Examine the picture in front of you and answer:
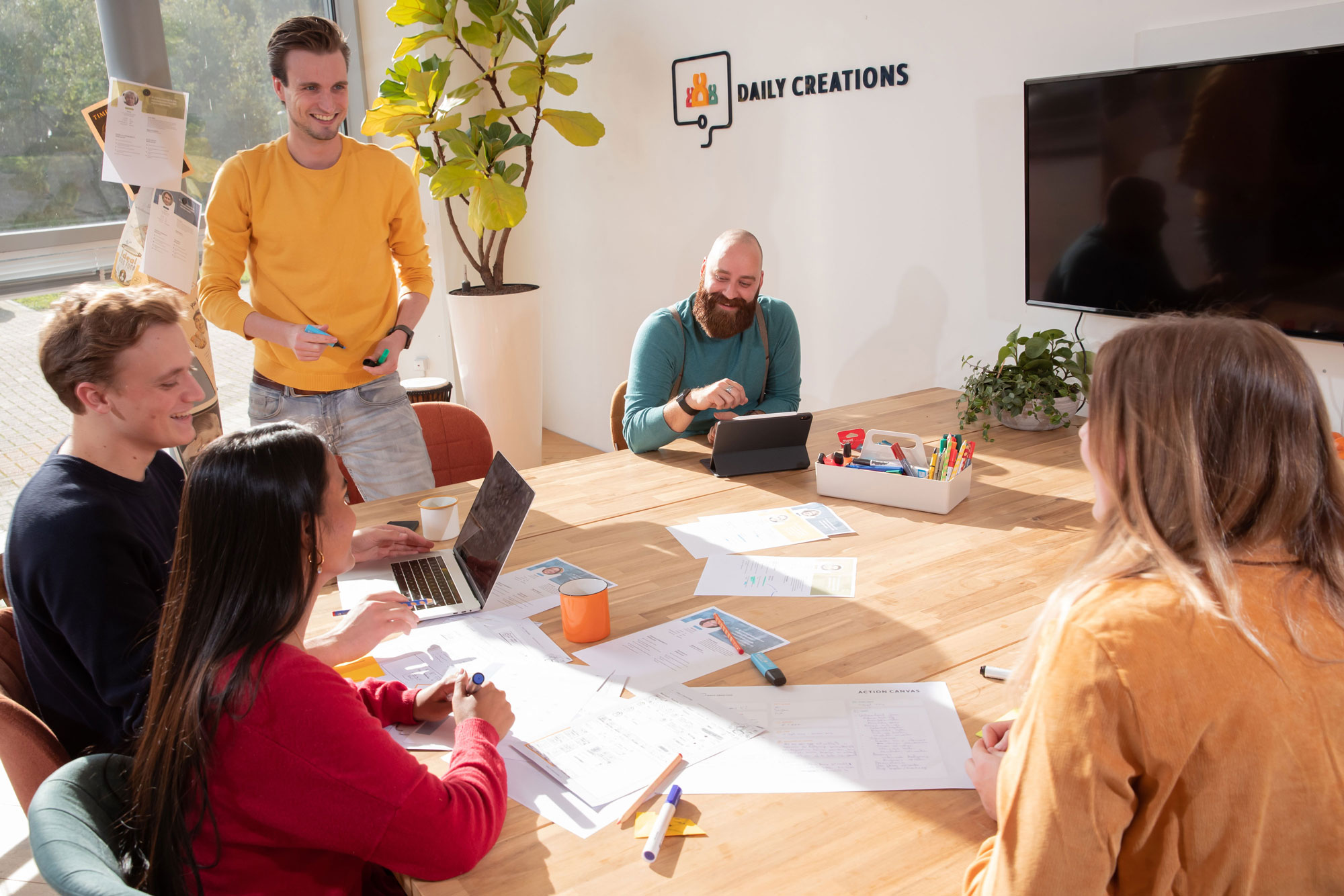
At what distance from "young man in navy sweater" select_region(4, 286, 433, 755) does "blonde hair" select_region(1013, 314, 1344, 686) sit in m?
1.09

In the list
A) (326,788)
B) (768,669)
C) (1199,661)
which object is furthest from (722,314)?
(1199,661)

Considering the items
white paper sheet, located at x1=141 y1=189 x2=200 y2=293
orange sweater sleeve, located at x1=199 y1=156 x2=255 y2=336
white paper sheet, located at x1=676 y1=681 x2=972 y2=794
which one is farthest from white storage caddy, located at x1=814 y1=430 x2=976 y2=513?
white paper sheet, located at x1=141 y1=189 x2=200 y2=293

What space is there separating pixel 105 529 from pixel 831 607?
117 centimetres

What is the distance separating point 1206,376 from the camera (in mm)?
886

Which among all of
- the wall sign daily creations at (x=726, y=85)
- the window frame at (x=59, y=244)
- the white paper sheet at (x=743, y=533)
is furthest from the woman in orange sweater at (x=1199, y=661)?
the window frame at (x=59, y=244)

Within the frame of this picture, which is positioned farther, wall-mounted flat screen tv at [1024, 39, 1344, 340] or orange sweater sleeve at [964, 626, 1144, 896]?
wall-mounted flat screen tv at [1024, 39, 1344, 340]

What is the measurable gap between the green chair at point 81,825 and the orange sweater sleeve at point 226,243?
5.93 feet

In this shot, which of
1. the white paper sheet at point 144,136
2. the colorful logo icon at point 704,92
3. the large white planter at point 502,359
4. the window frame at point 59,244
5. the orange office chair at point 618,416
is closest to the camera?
the orange office chair at point 618,416

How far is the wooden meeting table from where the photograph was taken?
1090 millimetres

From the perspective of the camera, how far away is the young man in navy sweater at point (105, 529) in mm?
1364

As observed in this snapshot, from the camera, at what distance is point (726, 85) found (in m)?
4.11

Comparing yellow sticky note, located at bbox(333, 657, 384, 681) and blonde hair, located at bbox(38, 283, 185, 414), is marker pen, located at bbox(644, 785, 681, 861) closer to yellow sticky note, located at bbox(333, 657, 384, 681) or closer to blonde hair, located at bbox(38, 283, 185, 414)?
yellow sticky note, located at bbox(333, 657, 384, 681)

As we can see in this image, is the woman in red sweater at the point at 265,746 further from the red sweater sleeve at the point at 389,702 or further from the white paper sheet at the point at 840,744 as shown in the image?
the white paper sheet at the point at 840,744

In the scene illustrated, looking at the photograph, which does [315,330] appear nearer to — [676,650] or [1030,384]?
[676,650]
